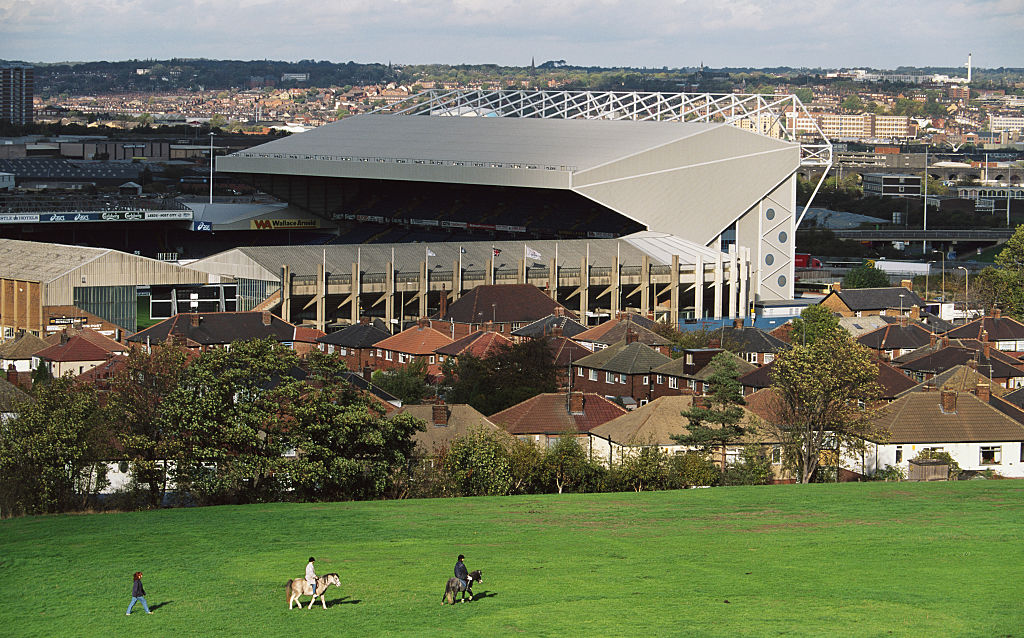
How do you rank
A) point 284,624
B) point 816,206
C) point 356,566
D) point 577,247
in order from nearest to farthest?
point 284,624 → point 356,566 → point 577,247 → point 816,206

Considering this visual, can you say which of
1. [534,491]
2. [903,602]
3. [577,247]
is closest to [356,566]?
[903,602]

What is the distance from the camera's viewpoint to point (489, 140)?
111 m

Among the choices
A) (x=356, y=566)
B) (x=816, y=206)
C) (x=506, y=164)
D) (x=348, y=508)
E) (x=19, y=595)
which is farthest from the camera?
(x=816, y=206)

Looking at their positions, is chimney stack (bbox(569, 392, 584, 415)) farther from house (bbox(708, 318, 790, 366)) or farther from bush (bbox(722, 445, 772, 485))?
house (bbox(708, 318, 790, 366))

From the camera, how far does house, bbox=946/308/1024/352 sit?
75.4m

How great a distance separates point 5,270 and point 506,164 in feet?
108

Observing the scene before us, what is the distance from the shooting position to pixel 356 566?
29.3m

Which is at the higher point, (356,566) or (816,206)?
(816,206)

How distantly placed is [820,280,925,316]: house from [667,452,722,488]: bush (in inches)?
1964

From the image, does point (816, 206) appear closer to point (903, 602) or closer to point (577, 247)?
point (577, 247)

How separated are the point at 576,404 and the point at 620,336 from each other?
62.7 ft

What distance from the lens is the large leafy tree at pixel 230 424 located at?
121ft

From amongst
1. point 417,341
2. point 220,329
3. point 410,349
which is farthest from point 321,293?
point 410,349

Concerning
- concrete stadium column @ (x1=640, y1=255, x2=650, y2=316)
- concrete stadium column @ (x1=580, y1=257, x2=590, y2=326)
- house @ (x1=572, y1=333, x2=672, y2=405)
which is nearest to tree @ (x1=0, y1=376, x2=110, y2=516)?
house @ (x1=572, y1=333, x2=672, y2=405)
